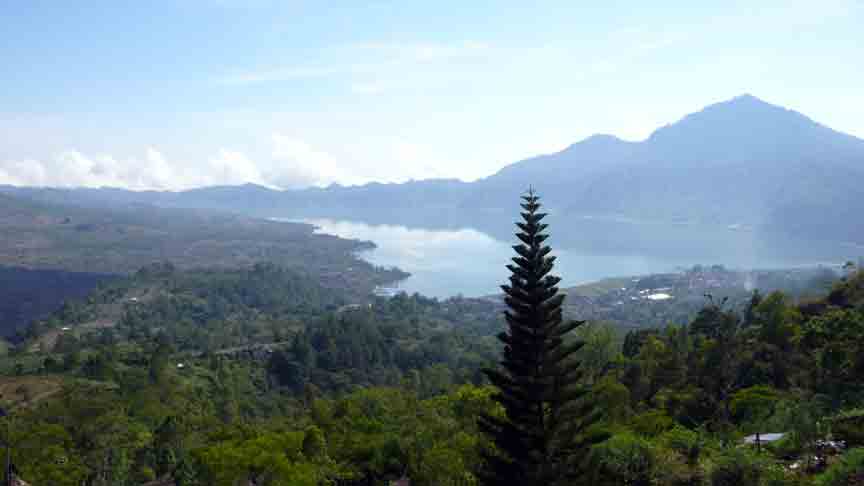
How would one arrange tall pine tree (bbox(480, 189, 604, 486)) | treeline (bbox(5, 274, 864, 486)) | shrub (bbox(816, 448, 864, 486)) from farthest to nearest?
tall pine tree (bbox(480, 189, 604, 486)), treeline (bbox(5, 274, 864, 486)), shrub (bbox(816, 448, 864, 486))

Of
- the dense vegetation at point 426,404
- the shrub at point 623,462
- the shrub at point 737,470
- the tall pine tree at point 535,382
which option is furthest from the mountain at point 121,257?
the shrub at point 737,470

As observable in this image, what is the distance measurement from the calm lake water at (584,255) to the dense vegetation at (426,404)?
141ft

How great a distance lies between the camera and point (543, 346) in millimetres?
11625

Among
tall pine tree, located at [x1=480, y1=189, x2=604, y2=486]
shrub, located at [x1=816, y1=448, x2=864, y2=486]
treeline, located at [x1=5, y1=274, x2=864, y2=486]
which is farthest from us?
tall pine tree, located at [x1=480, y1=189, x2=604, y2=486]

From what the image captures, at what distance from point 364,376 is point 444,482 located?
46.2m

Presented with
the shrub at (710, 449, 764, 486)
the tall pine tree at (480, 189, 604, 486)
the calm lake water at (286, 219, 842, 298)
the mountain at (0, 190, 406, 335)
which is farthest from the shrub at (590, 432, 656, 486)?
the mountain at (0, 190, 406, 335)

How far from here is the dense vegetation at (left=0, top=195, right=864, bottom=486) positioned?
11273 mm

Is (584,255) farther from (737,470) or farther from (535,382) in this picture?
(737,470)

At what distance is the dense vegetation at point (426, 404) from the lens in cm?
1127

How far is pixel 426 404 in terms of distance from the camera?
23922 millimetres

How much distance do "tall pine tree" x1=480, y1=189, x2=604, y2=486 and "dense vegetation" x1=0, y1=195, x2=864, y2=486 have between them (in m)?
0.09

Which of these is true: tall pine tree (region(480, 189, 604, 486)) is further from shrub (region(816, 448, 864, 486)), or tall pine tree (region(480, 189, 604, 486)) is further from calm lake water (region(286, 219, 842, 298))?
calm lake water (region(286, 219, 842, 298))

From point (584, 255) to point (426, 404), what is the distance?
377 ft

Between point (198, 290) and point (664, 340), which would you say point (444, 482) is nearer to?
point (664, 340)
